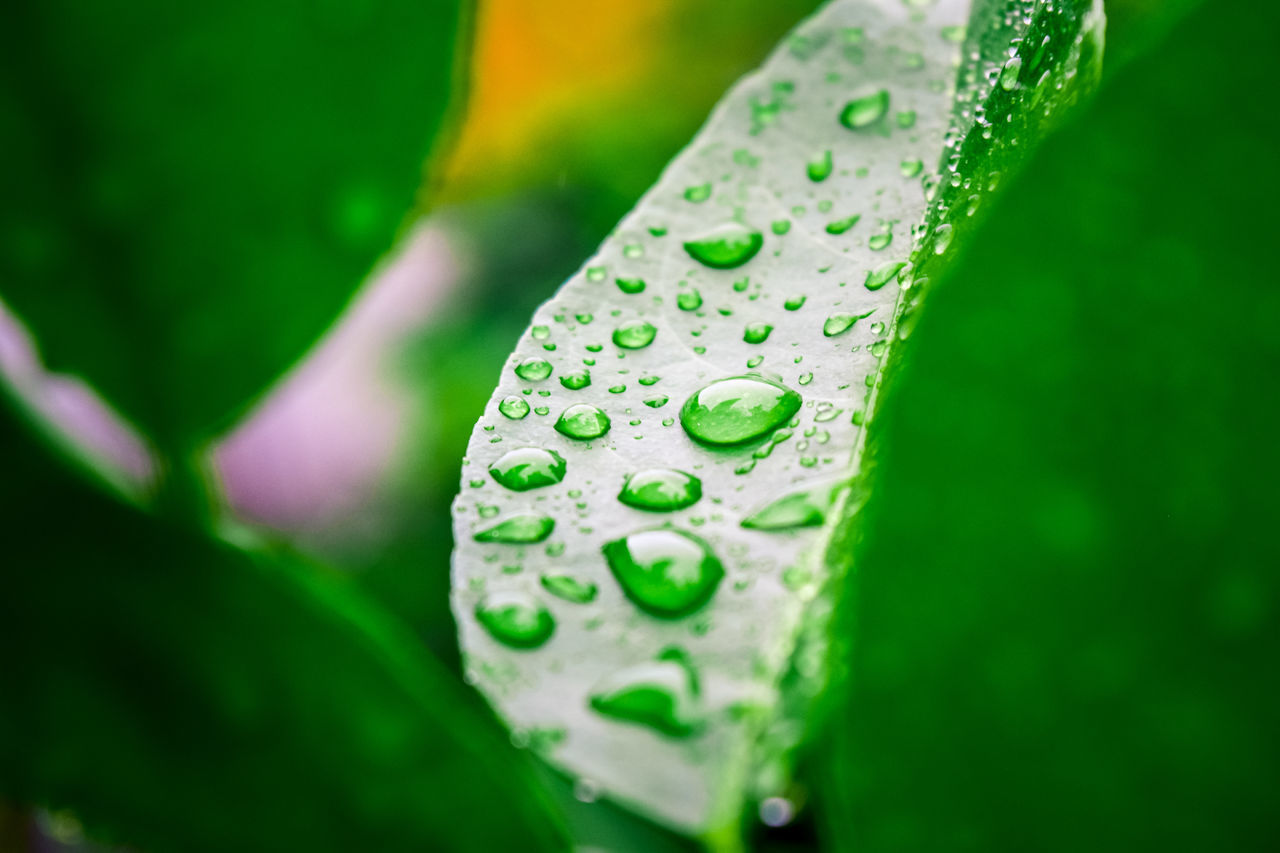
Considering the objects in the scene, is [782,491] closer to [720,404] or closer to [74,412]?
[720,404]

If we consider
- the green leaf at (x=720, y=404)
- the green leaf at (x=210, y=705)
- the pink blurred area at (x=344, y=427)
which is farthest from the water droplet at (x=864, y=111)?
the pink blurred area at (x=344, y=427)

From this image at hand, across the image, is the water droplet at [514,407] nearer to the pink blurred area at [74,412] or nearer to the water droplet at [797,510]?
the water droplet at [797,510]

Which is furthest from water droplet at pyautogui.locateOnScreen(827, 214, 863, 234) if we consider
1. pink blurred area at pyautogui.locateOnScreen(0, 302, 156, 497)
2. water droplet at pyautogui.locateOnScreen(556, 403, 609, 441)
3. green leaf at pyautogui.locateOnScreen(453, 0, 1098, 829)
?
pink blurred area at pyautogui.locateOnScreen(0, 302, 156, 497)

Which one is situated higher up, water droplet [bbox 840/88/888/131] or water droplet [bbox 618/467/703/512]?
water droplet [bbox 840/88/888/131]

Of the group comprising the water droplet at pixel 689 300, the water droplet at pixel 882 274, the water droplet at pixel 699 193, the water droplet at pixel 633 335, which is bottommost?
the water droplet at pixel 633 335

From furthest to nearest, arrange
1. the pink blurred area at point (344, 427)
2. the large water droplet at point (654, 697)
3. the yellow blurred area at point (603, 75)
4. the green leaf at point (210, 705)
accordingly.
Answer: the pink blurred area at point (344, 427) → the yellow blurred area at point (603, 75) → the green leaf at point (210, 705) → the large water droplet at point (654, 697)

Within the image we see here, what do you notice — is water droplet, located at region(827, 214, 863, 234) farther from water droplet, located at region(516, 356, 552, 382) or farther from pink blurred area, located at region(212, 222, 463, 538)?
pink blurred area, located at region(212, 222, 463, 538)

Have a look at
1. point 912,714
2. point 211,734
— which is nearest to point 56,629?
point 211,734
